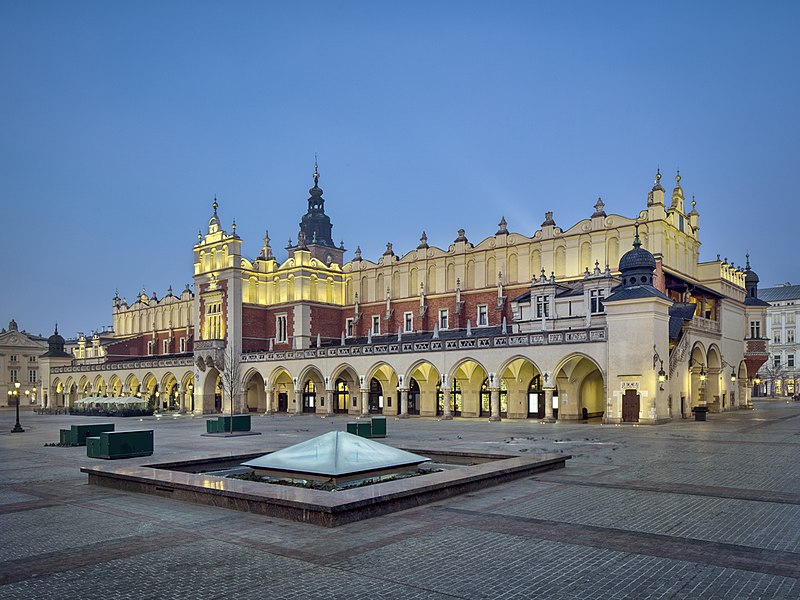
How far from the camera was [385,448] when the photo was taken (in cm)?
1608

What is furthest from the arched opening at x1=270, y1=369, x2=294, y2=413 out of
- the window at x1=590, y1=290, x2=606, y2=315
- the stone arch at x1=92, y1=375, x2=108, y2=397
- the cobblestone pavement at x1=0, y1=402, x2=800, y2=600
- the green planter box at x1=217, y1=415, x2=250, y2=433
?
the cobblestone pavement at x1=0, y1=402, x2=800, y2=600

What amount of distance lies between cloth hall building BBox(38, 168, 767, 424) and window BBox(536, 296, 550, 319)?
14 cm

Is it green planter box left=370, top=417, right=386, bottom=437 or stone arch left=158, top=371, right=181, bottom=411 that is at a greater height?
green planter box left=370, top=417, right=386, bottom=437

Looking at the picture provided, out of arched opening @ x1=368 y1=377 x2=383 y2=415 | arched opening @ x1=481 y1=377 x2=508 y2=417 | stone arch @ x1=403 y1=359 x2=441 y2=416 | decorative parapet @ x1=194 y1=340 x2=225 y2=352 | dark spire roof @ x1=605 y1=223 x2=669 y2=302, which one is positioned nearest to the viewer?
dark spire roof @ x1=605 y1=223 x2=669 y2=302

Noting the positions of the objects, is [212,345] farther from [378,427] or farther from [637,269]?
[637,269]

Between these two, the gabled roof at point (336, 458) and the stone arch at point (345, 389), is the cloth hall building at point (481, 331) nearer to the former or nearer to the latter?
the stone arch at point (345, 389)

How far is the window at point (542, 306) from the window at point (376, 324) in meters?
19.2

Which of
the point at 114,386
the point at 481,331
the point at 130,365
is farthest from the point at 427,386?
the point at 114,386

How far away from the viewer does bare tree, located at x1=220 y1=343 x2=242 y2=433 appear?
60438 mm

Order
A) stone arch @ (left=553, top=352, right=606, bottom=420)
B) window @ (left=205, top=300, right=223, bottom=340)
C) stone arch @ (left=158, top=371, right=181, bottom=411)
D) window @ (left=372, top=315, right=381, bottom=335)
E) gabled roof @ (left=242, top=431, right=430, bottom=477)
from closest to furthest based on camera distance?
1. gabled roof @ (left=242, top=431, right=430, bottom=477)
2. stone arch @ (left=553, top=352, right=606, bottom=420)
3. window @ (left=372, top=315, right=381, bottom=335)
4. window @ (left=205, top=300, right=223, bottom=340)
5. stone arch @ (left=158, top=371, right=181, bottom=411)

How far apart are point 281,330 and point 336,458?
50.3 metres

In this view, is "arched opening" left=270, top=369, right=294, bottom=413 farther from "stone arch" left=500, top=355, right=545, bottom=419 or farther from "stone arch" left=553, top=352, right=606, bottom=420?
"stone arch" left=553, top=352, right=606, bottom=420

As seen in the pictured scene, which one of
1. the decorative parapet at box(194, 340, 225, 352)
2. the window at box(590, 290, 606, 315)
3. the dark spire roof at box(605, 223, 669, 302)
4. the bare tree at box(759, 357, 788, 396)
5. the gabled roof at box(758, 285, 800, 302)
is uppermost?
the gabled roof at box(758, 285, 800, 302)

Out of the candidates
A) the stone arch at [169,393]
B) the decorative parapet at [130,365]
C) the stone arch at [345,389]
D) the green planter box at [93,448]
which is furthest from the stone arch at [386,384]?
the green planter box at [93,448]
